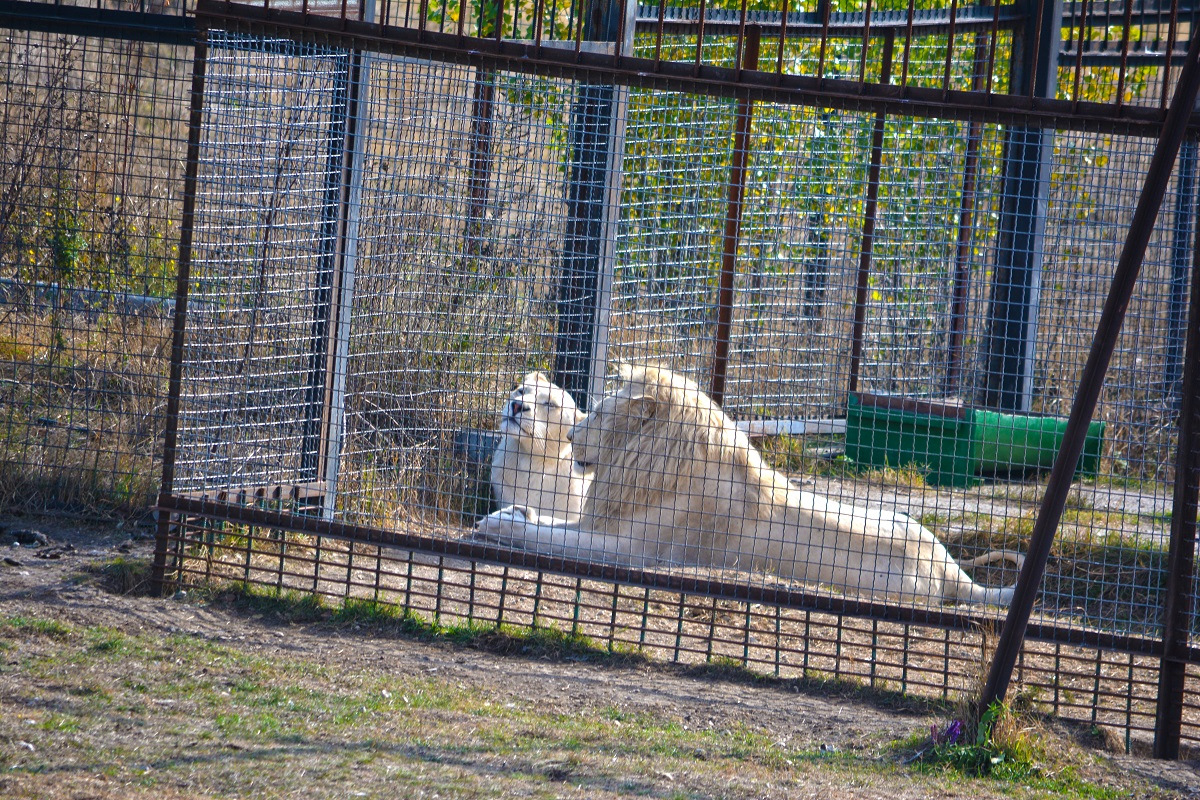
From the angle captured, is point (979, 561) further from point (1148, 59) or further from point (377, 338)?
point (1148, 59)

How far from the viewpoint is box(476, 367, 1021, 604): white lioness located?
5.86 meters

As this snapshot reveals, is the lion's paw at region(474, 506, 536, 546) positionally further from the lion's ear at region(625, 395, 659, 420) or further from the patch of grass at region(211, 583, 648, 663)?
the patch of grass at region(211, 583, 648, 663)

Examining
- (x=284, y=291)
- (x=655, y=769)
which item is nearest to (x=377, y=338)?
(x=284, y=291)

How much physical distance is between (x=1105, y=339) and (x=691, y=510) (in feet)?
8.44

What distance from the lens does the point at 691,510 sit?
18.8ft

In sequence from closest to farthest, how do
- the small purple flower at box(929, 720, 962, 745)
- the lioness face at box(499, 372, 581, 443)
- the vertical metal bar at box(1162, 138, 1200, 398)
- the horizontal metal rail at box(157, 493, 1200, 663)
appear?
the small purple flower at box(929, 720, 962, 745) < the horizontal metal rail at box(157, 493, 1200, 663) < the lioness face at box(499, 372, 581, 443) < the vertical metal bar at box(1162, 138, 1200, 398)

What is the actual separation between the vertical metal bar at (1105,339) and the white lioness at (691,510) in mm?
2042

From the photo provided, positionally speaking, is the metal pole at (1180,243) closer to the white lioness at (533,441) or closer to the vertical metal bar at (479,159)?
the white lioness at (533,441)

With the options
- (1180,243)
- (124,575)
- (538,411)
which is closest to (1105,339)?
(538,411)

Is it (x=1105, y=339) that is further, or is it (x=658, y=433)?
(x=658, y=433)

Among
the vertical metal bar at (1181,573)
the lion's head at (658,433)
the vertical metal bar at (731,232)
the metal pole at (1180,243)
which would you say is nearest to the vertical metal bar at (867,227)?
the vertical metal bar at (731,232)

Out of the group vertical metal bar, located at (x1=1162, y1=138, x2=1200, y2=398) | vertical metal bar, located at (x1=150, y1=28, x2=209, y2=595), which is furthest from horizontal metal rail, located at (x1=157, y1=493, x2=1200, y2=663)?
vertical metal bar, located at (x1=1162, y1=138, x2=1200, y2=398)

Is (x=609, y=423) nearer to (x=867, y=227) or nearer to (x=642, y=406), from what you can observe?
(x=642, y=406)

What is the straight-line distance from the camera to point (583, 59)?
4.43 metres
